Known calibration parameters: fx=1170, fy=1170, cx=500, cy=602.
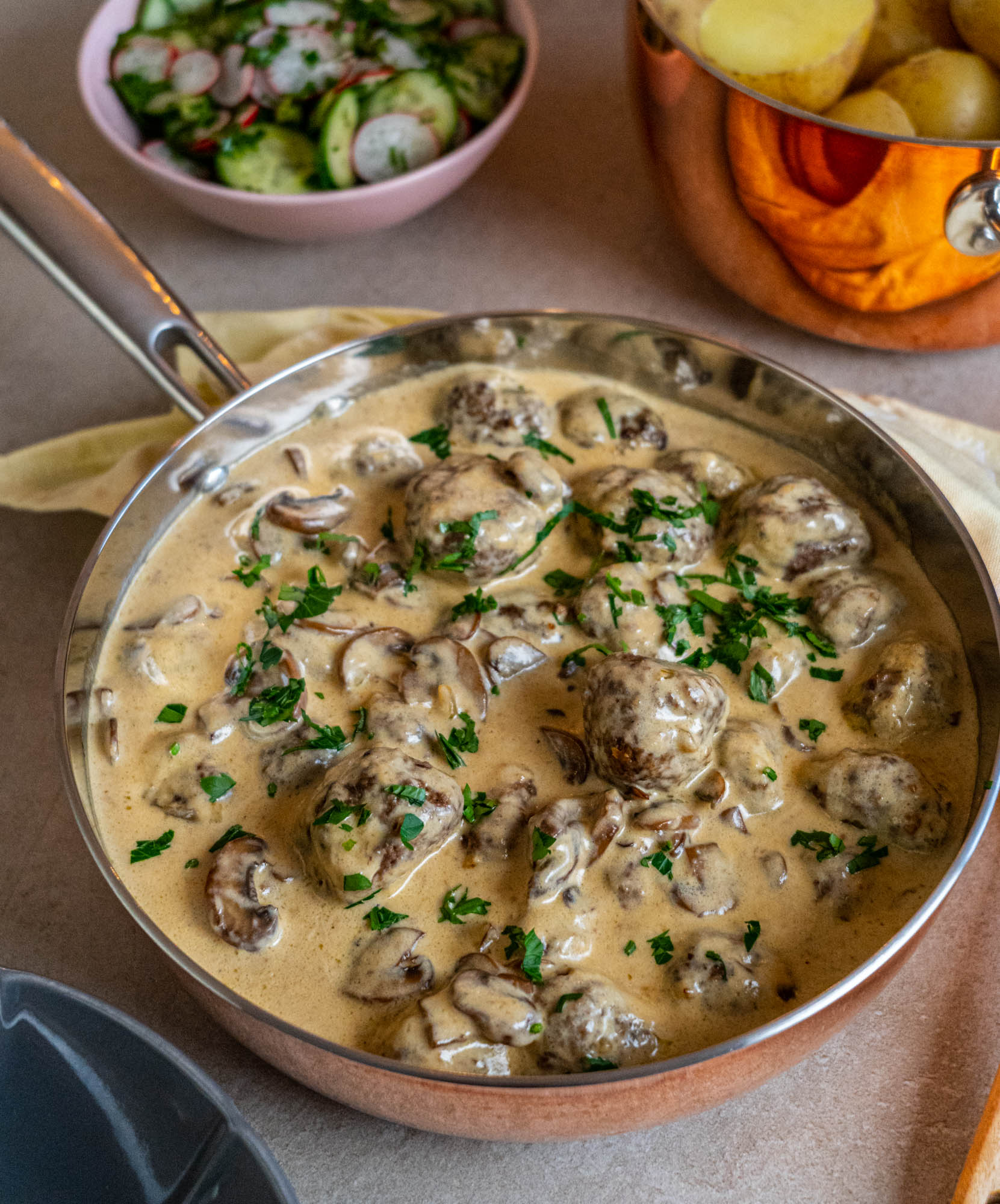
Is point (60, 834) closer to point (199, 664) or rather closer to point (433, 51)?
point (199, 664)

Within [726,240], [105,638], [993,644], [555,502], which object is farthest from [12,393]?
[993,644]

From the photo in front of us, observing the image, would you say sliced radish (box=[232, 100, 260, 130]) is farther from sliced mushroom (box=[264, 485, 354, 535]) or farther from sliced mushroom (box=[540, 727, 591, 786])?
sliced mushroom (box=[540, 727, 591, 786])

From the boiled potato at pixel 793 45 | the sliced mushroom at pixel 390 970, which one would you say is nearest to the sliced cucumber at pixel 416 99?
the boiled potato at pixel 793 45

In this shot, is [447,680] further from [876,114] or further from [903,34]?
[903,34]

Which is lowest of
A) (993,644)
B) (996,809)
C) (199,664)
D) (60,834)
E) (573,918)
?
(996,809)

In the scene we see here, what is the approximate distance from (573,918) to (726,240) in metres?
1.72

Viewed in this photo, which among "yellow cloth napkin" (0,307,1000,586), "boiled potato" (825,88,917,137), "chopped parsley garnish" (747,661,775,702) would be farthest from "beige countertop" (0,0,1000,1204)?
"boiled potato" (825,88,917,137)

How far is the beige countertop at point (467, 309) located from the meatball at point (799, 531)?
0.62m

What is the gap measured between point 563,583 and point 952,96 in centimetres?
139

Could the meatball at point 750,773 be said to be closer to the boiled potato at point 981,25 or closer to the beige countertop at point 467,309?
the beige countertop at point 467,309

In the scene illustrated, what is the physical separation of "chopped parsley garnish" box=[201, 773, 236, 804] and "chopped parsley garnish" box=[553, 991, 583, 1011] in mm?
649

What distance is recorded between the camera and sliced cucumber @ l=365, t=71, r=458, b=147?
2963mm

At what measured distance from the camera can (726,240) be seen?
9.06ft

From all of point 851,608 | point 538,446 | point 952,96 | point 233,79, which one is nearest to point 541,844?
point 851,608
